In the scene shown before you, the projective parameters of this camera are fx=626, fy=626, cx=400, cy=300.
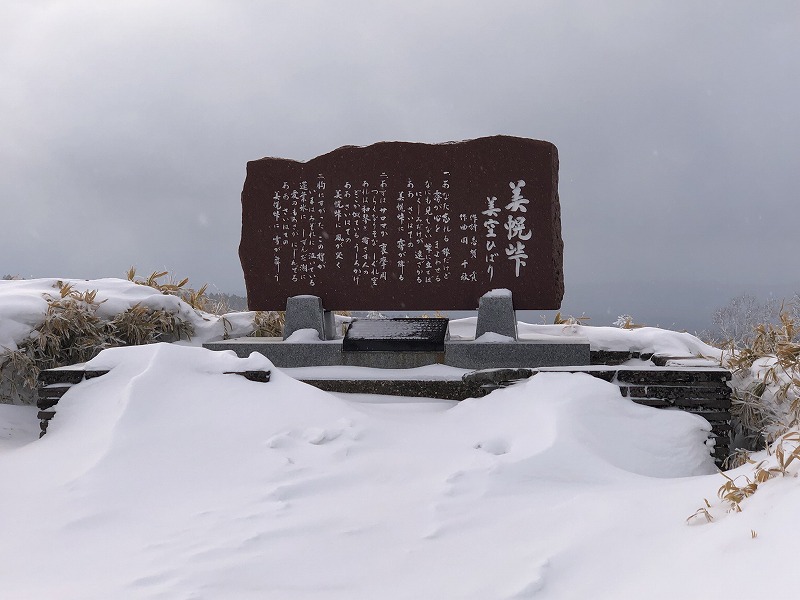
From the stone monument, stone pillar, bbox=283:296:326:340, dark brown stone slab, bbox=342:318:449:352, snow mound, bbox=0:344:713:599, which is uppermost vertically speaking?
the stone monument

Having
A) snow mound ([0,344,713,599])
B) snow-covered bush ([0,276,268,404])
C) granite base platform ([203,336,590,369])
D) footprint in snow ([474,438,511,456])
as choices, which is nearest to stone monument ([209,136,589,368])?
granite base platform ([203,336,590,369])

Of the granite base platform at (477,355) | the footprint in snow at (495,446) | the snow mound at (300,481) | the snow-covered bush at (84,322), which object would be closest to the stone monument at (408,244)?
the granite base platform at (477,355)

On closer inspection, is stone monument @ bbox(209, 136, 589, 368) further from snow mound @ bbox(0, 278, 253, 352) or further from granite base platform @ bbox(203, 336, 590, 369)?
snow mound @ bbox(0, 278, 253, 352)

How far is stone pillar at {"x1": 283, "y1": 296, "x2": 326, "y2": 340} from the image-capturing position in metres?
6.06

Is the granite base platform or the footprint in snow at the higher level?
the granite base platform

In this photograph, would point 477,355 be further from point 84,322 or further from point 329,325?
point 84,322

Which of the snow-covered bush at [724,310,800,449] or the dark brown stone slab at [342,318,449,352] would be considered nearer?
the snow-covered bush at [724,310,800,449]

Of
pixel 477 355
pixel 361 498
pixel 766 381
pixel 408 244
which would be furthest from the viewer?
pixel 408 244

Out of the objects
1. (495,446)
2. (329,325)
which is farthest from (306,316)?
(495,446)

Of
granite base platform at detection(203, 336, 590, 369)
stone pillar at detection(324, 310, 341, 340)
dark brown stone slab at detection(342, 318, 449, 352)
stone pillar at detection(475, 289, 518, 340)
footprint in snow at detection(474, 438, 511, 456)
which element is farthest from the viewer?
stone pillar at detection(324, 310, 341, 340)

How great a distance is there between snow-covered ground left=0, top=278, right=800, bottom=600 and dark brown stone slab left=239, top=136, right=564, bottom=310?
5.28ft

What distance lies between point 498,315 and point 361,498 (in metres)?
3.05

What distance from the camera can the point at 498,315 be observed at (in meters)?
5.71

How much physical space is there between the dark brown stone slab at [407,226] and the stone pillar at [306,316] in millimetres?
121
